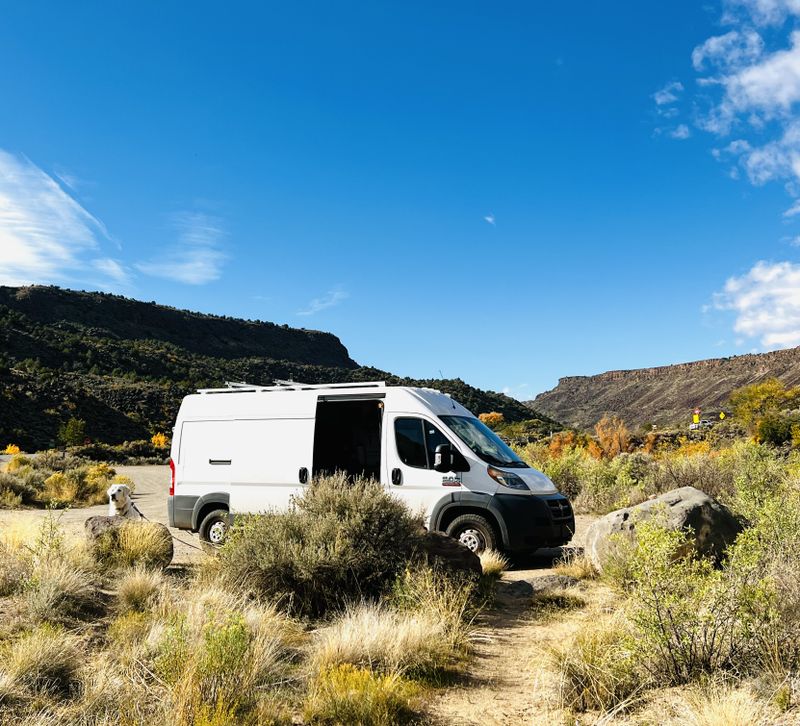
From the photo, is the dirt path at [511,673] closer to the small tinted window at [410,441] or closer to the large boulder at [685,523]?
the large boulder at [685,523]

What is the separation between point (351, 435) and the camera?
37.0 ft

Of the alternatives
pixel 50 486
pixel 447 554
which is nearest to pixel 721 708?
pixel 447 554

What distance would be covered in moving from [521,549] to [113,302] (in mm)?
91112

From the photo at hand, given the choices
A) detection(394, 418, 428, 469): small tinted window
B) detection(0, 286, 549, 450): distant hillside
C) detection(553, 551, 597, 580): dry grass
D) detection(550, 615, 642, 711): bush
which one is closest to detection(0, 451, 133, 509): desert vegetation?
detection(394, 418, 428, 469): small tinted window

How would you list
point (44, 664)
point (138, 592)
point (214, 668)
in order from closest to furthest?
1. point (214, 668)
2. point (44, 664)
3. point (138, 592)

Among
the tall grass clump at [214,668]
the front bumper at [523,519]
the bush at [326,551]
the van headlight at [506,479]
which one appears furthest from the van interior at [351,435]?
the tall grass clump at [214,668]

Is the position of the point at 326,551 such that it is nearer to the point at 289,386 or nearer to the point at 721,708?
the point at 721,708

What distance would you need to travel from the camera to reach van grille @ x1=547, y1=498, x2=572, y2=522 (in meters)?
8.67

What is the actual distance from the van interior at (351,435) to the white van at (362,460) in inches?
0.7

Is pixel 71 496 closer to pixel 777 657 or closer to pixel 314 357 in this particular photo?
pixel 777 657

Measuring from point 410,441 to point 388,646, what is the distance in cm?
453

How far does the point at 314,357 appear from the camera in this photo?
100812 mm

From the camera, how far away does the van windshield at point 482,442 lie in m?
8.95

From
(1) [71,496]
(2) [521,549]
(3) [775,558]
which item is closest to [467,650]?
(3) [775,558]
